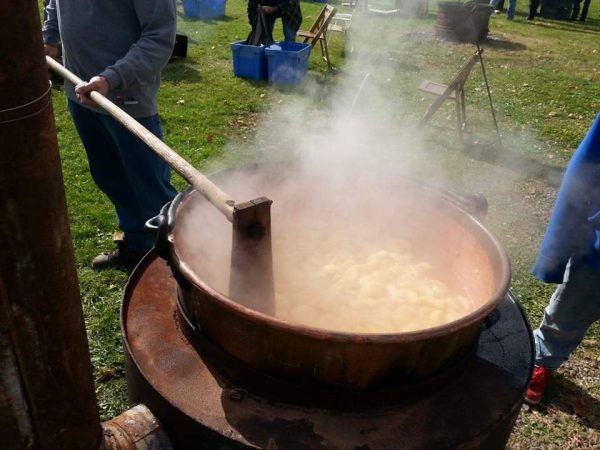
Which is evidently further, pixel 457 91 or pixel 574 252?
pixel 457 91

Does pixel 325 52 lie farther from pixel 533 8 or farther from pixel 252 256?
pixel 533 8

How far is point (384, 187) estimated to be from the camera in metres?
2.73

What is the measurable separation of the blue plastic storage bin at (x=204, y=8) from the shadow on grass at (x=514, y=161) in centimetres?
878

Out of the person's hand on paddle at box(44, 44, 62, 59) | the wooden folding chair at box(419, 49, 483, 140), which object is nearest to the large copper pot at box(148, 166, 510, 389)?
the person's hand on paddle at box(44, 44, 62, 59)

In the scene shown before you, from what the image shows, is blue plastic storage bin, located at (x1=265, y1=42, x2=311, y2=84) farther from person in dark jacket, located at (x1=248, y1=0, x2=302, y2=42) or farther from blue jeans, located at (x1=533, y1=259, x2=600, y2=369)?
blue jeans, located at (x1=533, y1=259, x2=600, y2=369)

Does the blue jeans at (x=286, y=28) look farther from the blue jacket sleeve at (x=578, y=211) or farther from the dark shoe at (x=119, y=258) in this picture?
the blue jacket sleeve at (x=578, y=211)

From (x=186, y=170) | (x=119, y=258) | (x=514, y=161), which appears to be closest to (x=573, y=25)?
(x=514, y=161)

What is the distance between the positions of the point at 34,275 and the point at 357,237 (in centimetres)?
193

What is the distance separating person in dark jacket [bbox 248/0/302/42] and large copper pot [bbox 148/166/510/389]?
7.30 metres

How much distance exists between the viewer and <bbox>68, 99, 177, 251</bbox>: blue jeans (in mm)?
3213

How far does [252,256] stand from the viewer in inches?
72.2

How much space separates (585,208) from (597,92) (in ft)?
26.5

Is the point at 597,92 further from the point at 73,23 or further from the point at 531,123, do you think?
the point at 73,23

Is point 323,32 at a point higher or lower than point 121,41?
lower
